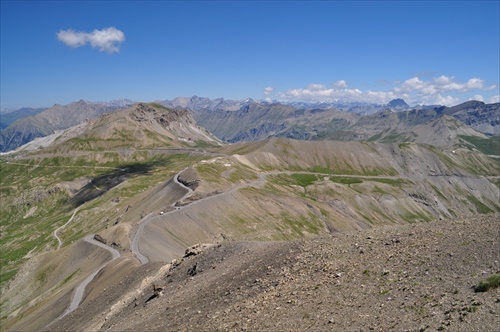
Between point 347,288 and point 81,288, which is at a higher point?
point 347,288

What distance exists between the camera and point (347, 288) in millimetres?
29094

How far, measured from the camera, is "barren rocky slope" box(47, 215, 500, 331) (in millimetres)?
23312

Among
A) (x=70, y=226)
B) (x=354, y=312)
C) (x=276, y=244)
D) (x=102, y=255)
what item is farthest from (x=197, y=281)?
(x=70, y=226)

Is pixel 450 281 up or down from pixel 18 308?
up

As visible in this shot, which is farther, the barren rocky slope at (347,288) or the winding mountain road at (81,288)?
the winding mountain road at (81,288)

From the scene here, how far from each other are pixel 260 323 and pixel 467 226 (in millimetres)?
24744

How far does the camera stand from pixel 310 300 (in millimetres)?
28734

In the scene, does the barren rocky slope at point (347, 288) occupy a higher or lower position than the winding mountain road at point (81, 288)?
higher

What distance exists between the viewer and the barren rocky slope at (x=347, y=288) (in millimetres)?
23312

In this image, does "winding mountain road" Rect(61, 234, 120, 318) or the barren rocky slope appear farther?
"winding mountain road" Rect(61, 234, 120, 318)

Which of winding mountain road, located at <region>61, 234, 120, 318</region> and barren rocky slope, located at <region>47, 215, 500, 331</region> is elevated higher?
barren rocky slope, located at <region>47, 215, 500, 331</region>

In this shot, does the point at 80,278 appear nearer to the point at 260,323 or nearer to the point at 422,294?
the point at 260,323

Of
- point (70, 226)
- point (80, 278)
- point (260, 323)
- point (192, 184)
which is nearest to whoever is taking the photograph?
point (260, 323)

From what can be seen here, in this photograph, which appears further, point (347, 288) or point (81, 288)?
point (81, 288)
